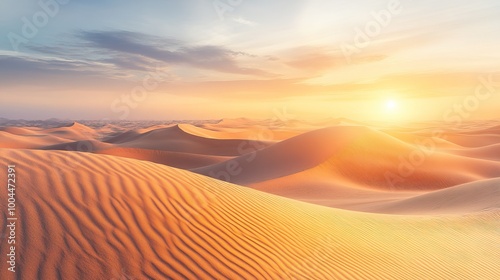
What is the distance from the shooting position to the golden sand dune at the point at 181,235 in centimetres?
411

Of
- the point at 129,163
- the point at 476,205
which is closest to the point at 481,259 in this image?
the point at 476,205

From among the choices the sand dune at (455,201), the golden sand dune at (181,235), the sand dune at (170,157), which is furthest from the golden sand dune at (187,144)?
the golden sand dune at (181,235)

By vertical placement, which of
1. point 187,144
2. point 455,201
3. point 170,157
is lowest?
point 170,157

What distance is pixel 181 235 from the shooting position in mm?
4863

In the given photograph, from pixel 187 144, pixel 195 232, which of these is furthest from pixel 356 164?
pixel 187 144

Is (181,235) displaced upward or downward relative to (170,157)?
upward

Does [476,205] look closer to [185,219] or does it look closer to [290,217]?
[290,217]

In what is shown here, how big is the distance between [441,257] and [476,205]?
7098 millimetres

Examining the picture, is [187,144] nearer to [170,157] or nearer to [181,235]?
[170,157]

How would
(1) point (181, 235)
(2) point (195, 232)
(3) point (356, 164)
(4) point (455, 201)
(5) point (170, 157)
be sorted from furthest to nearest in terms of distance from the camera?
(5) point (170, 157)
(3) point (356, 164)
(4) point (455, 201)
(2) point (195, 232)
(1) point (181, 235)

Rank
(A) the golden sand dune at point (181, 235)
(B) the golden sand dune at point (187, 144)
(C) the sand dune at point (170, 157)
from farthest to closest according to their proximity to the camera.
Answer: (B) the golden sand dune at point (187, 144) < (C) the sand dune at point (170, 157) < (A) the golden sand dune at point (181, 235)

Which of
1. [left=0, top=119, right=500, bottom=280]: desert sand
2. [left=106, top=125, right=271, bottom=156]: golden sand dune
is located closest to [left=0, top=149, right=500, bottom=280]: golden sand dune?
[left=0, top=119, right=500, bottom=280]: desert sand

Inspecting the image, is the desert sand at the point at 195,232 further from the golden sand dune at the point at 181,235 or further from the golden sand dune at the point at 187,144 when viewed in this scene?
the golden sand dune at the point at 187,144

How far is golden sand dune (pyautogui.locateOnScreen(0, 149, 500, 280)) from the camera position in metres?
Answer: 4.11
